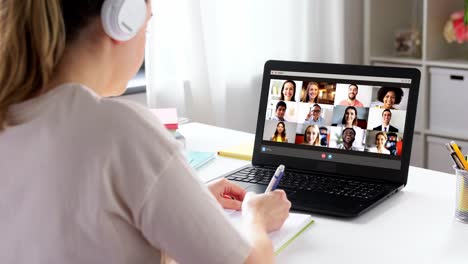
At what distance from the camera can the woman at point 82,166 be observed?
32.3 inches

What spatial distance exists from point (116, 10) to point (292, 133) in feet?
2.71

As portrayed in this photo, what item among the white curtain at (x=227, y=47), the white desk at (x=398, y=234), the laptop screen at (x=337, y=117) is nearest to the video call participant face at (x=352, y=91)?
the laptop screen at (x=337, y=117)

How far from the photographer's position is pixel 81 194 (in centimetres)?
83

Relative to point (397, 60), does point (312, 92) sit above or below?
above

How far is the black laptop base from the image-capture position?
1378 mm

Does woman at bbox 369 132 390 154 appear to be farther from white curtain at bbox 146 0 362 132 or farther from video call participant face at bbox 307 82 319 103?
white curtain at bbox 146 0 362 132

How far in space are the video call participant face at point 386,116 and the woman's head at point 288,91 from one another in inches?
9.0

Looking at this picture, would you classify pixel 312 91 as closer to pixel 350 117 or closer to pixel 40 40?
pixel 350 117

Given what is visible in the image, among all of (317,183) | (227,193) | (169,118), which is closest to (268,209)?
(227,193)

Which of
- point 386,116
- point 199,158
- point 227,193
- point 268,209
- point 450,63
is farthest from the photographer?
point 450,63

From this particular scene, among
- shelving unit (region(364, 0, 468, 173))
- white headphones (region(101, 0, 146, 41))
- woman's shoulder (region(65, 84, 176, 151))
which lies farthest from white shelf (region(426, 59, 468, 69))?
woman's shoulder (region(65, 84, 176, 151))

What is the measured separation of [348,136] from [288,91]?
19 centimetres

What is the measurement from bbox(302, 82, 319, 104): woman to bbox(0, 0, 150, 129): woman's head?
0.79m

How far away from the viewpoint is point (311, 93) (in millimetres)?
1626
